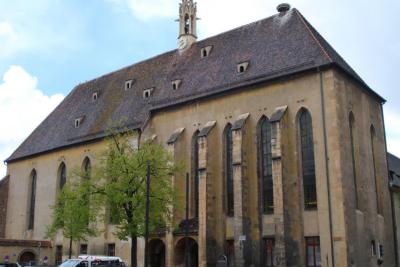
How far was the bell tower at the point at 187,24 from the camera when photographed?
40531mm

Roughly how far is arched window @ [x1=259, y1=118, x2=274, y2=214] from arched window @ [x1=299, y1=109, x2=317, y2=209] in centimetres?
197

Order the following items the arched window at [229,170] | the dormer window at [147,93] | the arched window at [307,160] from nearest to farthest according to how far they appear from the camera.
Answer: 1. the arched window at [307,160]
2. the arched window at [229,170]
3. the dormer window at [147,93]

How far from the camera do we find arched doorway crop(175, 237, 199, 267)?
3084cm

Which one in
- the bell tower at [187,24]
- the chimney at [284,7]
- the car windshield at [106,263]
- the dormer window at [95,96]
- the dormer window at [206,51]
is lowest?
the car windshield at [106,263]

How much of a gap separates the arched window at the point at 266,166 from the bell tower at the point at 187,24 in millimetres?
12902

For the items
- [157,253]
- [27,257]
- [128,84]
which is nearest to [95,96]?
[128,84]

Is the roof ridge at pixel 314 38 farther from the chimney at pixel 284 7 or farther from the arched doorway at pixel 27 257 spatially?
the arched doorway at pixel 27 257

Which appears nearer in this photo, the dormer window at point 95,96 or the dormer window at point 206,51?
→ the dormer window at point 206,51

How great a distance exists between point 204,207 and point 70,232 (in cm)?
865

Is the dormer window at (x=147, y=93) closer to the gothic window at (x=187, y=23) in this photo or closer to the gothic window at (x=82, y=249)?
the gothic window at (x=187, y=23)

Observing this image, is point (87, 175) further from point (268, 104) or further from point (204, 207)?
point (268, 104)

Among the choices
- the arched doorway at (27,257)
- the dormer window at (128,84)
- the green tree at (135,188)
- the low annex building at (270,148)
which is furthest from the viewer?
the dormer window at (128,84)

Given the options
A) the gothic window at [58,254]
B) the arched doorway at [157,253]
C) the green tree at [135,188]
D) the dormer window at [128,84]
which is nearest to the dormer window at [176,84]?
the dormer window at [128,84]

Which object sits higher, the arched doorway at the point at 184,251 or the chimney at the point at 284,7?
the chimney at the point at 284,7
